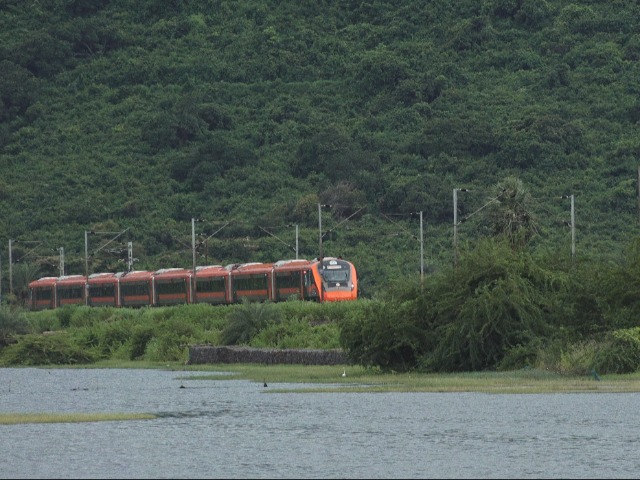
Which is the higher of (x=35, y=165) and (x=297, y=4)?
(x=297, y=4)

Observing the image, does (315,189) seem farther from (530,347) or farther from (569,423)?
(569,423)

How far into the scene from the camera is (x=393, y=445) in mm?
23703

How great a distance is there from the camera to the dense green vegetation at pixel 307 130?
121m

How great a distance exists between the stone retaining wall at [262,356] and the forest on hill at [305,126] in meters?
49.0

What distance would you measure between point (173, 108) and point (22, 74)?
19371 millimetres

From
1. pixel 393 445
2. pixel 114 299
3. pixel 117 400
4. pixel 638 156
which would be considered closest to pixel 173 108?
pixel 638 156

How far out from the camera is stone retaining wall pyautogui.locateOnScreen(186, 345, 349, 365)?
4525 centimetres

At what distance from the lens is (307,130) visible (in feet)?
519

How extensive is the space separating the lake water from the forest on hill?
6778 centimetres

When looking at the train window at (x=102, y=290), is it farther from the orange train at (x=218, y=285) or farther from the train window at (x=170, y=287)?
the train window at (x=170, y=287)

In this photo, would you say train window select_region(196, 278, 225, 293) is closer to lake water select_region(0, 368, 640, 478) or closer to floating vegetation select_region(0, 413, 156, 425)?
lake water select_region(0, 368, 640, 478)

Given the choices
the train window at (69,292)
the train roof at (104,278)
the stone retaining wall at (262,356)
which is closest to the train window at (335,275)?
the train roof at (104,278)

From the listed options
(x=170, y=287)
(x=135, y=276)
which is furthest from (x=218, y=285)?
(x=135, y=276)

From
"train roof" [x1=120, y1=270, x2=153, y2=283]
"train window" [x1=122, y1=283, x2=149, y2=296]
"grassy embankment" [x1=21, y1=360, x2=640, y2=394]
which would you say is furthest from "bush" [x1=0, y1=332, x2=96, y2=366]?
"train roof" [x1=120, y1=270, x2=153, y2=283]
